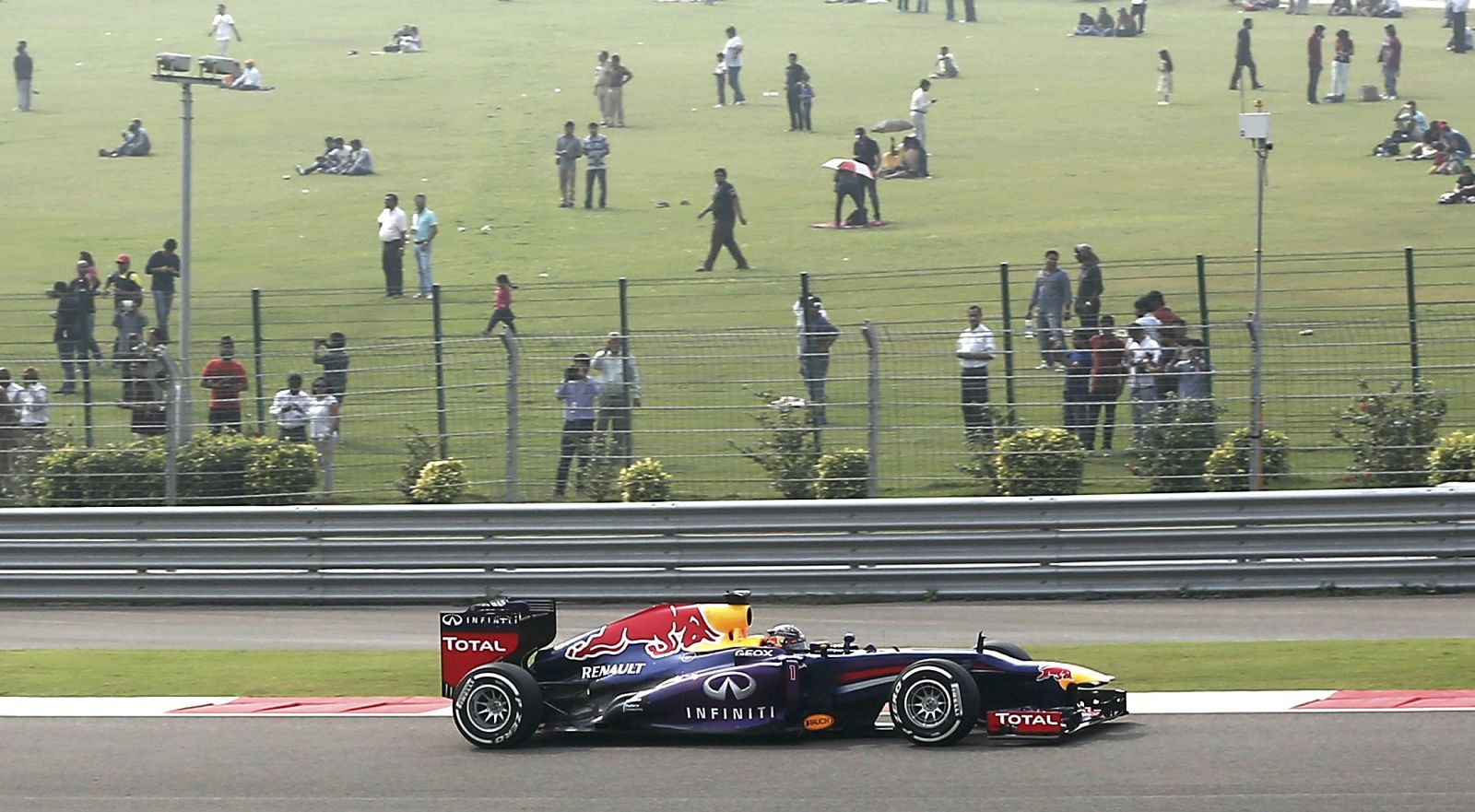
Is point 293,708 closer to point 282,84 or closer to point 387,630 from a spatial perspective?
point 387,630

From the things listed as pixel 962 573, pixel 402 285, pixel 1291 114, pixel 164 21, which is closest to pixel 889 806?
pixel 962 573

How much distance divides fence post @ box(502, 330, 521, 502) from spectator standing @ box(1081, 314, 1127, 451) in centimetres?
477

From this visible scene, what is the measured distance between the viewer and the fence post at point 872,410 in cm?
1554

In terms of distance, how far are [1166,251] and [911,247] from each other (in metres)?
3.91

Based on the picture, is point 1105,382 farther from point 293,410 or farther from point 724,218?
point 724,218

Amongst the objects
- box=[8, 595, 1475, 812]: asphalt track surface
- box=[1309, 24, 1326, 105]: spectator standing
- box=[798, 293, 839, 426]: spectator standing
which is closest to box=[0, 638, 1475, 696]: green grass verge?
box=[8, 595, 1475, 812]: asphalt track surface

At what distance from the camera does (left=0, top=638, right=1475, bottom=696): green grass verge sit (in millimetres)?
10844

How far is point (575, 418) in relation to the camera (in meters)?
16.4

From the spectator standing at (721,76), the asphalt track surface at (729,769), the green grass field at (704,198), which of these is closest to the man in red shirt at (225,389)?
the green grass field at (704,198)

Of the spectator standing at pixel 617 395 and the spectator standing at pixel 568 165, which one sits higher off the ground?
the spectator standing at pixel 568 165

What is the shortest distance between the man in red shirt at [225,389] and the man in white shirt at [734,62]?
28546mm

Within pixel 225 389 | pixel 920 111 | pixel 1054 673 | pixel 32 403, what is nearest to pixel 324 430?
pixel 225 389

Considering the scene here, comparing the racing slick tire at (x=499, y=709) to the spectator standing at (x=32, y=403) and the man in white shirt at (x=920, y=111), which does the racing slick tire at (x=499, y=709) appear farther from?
the man in white shirt at (x=920, y=111)

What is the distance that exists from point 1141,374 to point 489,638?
7.89 metres
